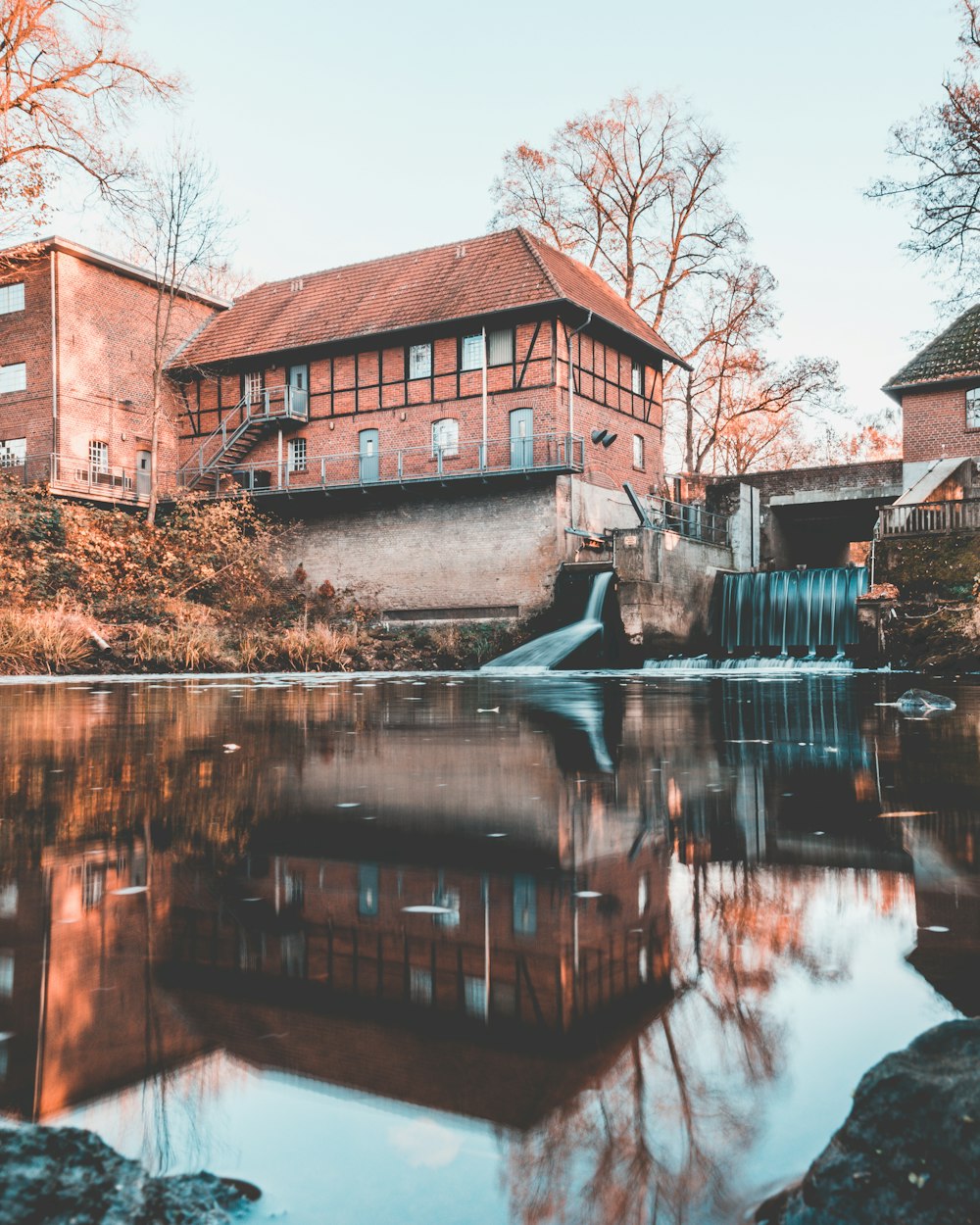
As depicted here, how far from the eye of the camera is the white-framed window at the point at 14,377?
34344 millimetres

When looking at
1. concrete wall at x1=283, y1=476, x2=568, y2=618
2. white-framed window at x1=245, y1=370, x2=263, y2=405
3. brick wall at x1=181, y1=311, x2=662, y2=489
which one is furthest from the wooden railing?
white-framed window at x1=245, y1=370, x2=263, y2=405

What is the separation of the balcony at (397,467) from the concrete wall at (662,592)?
11.5 feet

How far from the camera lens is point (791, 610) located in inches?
1096

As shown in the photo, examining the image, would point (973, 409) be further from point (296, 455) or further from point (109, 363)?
point (109, 363)

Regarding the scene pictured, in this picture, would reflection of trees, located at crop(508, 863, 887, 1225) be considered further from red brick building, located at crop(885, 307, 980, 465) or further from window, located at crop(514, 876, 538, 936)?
red brick building, located at crop(885, 307, 980, 465)

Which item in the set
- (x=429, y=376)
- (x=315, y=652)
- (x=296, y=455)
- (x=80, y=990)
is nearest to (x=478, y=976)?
(x=80, y=990)

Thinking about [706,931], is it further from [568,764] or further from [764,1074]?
[568,764]

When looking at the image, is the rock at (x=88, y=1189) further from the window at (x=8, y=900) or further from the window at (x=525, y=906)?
the window at (x=8, y=900)

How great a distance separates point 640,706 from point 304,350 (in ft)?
84.8

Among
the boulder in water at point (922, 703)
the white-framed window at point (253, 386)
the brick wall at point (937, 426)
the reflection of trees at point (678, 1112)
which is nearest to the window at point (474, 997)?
the reflection of trees at point (678, 1112)

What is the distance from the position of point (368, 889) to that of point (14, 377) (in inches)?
1436

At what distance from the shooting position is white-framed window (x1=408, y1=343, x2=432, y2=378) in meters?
31.9

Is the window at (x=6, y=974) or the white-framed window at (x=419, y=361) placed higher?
the white-framed window at (x=419, y=361)

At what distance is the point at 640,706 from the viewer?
1098 centimetres
